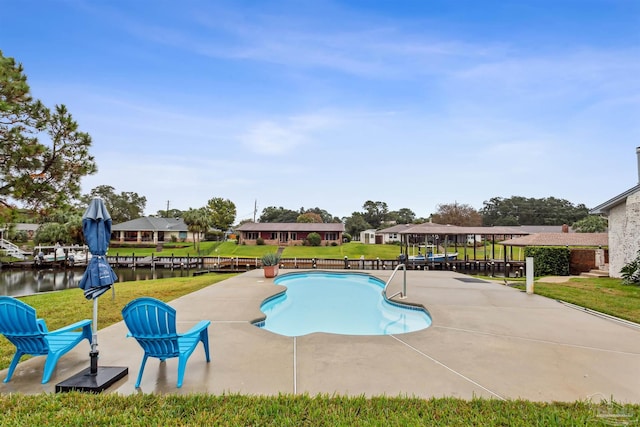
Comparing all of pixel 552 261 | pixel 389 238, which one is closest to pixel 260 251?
pixel 389 238

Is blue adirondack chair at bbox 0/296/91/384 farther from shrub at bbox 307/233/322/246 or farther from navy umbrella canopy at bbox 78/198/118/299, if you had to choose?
shrub at bbox 307/233/322/246

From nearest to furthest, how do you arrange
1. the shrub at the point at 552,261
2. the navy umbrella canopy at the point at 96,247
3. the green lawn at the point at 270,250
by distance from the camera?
the navy umbrella canopy at the point at 96,247 < the shrub at the point at 552,261 < the green lawn at the point at 270,250

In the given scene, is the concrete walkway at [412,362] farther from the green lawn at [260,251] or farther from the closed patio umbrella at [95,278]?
Answer: the green lawn at [260,251]

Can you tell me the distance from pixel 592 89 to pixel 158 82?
18.4 meters

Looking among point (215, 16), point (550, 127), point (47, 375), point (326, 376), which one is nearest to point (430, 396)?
point (326, 376)

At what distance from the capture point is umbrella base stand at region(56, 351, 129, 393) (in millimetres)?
3172

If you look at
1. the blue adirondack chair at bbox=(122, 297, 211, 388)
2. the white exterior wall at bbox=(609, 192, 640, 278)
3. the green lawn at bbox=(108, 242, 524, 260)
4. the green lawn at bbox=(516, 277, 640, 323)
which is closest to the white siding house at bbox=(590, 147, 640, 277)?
the white exterior wall at bbox=(609, 192, 640, 278)

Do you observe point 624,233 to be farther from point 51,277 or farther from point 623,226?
point 51,277

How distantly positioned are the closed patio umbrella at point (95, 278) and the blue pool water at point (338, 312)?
3.36 metres

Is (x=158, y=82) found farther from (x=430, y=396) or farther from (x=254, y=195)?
(x=254, y=195)

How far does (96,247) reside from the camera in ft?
11.1

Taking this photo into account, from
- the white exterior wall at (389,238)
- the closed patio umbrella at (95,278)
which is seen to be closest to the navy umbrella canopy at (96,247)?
the closed patio umbrella at (95,278)

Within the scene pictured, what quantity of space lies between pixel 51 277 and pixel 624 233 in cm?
3365

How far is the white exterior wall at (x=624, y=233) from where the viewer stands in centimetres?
1252
